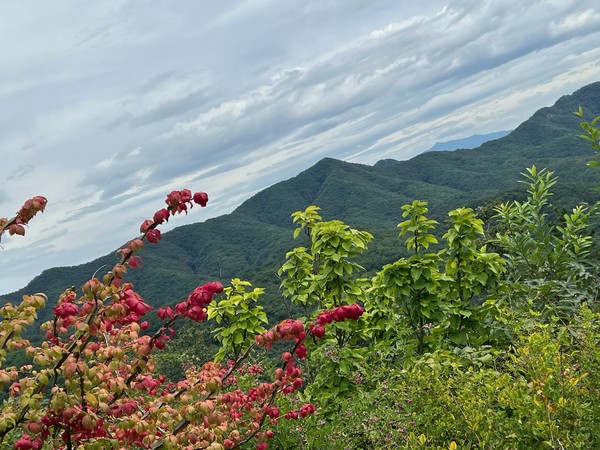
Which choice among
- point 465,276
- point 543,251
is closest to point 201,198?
point 465,276

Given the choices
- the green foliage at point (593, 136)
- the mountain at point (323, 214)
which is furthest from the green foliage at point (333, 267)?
the mountain at point (323, 214)

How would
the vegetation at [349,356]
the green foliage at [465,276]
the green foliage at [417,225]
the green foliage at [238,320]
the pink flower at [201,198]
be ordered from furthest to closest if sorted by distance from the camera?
the green foliage at [238,320] → the green foliage at [417,225] → the green foliage at [465,276] → the pink flower at [201,198] → the vegetation at [349,356]

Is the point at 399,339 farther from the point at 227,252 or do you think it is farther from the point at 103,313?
the point at 227,252

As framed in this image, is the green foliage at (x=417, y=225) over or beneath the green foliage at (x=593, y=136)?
beneath

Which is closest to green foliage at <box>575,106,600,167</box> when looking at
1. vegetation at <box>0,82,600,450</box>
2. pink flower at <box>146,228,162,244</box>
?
vegetation at <box>0,82,600,450</box>

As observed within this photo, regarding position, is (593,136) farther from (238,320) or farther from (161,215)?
(238,320)

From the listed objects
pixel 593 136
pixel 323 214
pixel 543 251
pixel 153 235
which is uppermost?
pixel 153 235

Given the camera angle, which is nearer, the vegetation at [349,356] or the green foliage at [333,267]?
the vegetation at [349,356]

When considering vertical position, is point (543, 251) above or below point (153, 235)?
below

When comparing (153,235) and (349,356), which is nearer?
(153,235)

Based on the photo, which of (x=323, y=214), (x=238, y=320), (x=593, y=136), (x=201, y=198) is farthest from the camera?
(x=323, y=214)

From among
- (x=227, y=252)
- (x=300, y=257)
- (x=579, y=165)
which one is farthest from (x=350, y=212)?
(x=300, y=257)

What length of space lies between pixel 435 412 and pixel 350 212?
510 ft

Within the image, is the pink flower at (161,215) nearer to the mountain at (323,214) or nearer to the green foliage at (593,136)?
the green foliage at (593,136)
